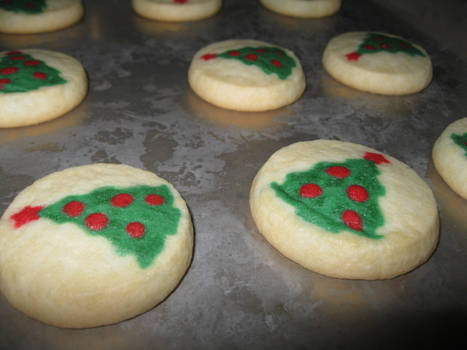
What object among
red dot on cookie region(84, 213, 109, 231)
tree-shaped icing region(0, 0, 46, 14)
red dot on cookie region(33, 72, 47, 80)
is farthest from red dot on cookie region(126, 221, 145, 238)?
tree-shaped icing region(0, 0, 46, 14)

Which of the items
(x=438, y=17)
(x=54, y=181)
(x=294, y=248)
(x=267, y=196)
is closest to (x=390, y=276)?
(x=294, y=248)

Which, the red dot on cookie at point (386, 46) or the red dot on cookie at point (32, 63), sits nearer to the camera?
the red dot on cookie at point (32, 63)

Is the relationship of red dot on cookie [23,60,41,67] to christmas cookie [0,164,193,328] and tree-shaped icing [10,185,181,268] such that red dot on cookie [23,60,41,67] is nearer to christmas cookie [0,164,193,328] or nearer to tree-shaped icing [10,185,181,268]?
christmas cookie [0,164,193,328]

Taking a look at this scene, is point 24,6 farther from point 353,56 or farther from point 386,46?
point 386,46

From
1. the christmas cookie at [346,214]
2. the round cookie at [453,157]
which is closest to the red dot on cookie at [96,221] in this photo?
the christmas cookie at [346,214]

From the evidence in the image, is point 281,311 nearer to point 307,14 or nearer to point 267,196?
point 267,196

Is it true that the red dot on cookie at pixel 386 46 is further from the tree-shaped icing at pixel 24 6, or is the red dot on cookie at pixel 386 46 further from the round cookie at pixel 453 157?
the tree-shaped icing at pixel 24 6
